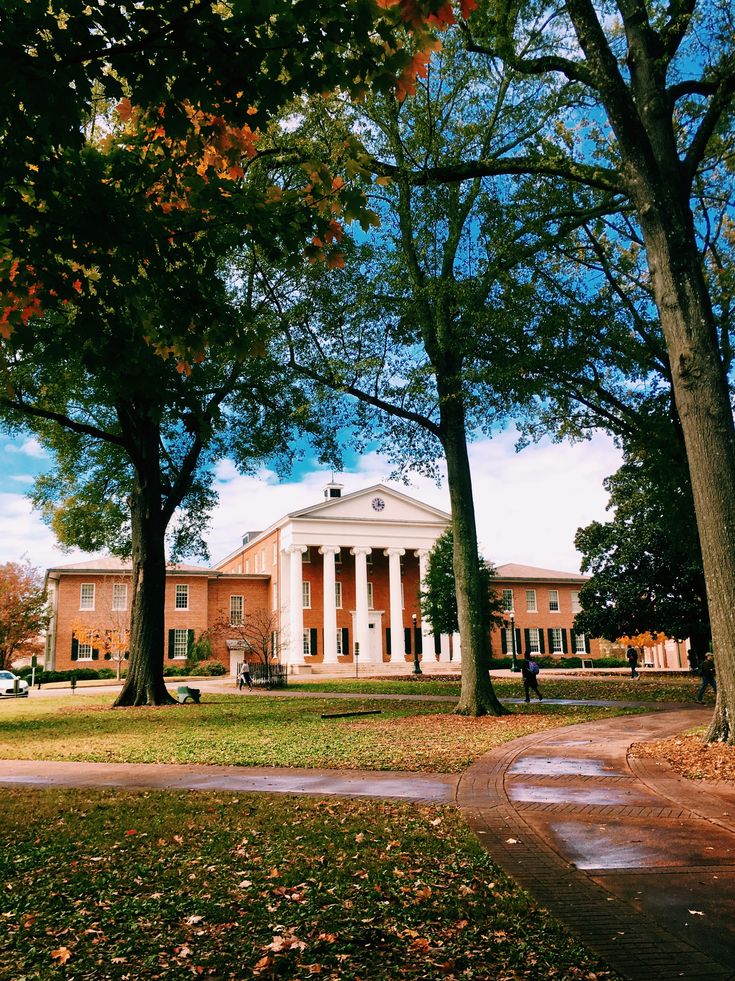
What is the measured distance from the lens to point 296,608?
183 ft

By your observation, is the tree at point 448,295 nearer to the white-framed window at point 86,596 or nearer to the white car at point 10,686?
the white car at point 10,686

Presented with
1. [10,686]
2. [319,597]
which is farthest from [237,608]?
[10,686]

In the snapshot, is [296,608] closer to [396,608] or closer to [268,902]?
[396,608]

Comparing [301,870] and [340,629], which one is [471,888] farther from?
[340,629]

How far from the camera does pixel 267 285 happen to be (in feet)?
69.4

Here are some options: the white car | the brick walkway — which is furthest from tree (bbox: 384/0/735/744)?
the white car

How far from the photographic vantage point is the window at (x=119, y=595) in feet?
176

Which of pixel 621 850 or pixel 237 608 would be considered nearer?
pixel 621 850

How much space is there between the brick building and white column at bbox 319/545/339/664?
0.08 metres

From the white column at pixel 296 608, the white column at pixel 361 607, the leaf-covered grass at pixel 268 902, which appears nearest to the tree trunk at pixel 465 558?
the leaf-covered grass at pixel 268 902

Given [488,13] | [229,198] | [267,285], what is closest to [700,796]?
[229,198]

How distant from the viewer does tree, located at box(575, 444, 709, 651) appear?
38344 mm

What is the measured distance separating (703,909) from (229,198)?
5395 millimetres

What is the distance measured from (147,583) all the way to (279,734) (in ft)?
33.8
